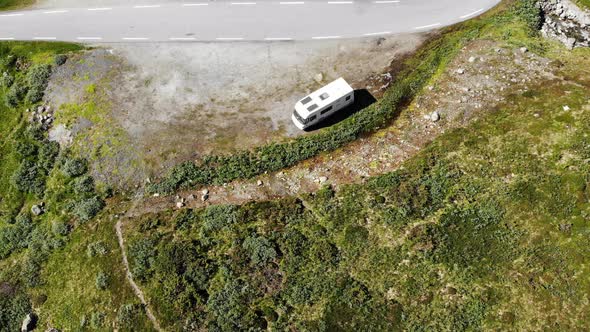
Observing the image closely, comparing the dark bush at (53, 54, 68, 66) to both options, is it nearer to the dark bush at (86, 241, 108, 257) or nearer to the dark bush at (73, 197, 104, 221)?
the dark bush at (73, 197, 104, 221)

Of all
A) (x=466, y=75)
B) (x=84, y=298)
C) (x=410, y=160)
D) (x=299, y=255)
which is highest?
(x=466, y=75)

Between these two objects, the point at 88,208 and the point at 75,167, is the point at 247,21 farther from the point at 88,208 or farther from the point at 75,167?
the point at 88,208

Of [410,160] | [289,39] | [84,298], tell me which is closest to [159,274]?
[84,298]

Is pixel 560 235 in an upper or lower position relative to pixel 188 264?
upper

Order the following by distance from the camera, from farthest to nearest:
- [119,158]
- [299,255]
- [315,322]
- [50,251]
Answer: [119,158], [50,251], [299,255], [315,322]

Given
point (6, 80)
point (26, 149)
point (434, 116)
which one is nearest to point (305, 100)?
point (434, 116)

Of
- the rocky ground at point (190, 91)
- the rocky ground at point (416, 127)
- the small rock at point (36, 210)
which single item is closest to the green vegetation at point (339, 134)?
the rocky ground at point (416, 127)

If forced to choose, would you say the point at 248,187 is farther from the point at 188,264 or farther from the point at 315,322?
the point at 315,322
